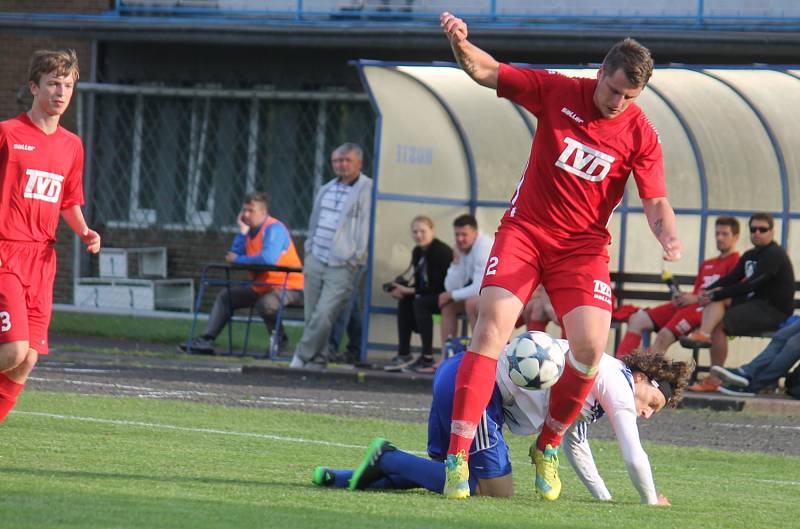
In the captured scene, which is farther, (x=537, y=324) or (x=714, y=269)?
(x=537, y=324)

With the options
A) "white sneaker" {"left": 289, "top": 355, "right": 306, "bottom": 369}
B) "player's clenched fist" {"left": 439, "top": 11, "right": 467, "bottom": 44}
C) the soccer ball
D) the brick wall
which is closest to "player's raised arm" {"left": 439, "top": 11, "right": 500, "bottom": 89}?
"player's clenched fist" {"left": 439, "top": 11, "right": 467, "bottom": 44}

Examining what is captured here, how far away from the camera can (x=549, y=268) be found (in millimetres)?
7172

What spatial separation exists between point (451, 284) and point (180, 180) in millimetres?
8663

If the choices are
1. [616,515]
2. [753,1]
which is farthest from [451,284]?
[616,515]

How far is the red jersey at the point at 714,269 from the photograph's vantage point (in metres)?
14.8

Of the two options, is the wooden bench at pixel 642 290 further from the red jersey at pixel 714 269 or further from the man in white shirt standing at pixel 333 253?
the man in white shirt standing at pixel 333 253

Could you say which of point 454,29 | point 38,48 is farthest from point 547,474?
point 38,48

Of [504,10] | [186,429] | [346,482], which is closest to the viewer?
[346,482]

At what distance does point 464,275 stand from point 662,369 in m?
8.46

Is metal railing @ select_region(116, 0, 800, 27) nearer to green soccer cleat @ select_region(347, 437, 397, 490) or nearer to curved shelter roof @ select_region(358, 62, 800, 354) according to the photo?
curved shelter roof @ select_region(358, 62, 800, 354)

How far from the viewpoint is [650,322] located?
15.1 m

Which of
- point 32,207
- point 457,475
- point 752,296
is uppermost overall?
point 32,207

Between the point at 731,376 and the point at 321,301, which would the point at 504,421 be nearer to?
the point at 731,376

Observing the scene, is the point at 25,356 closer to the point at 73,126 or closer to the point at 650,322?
the point at 650,322
